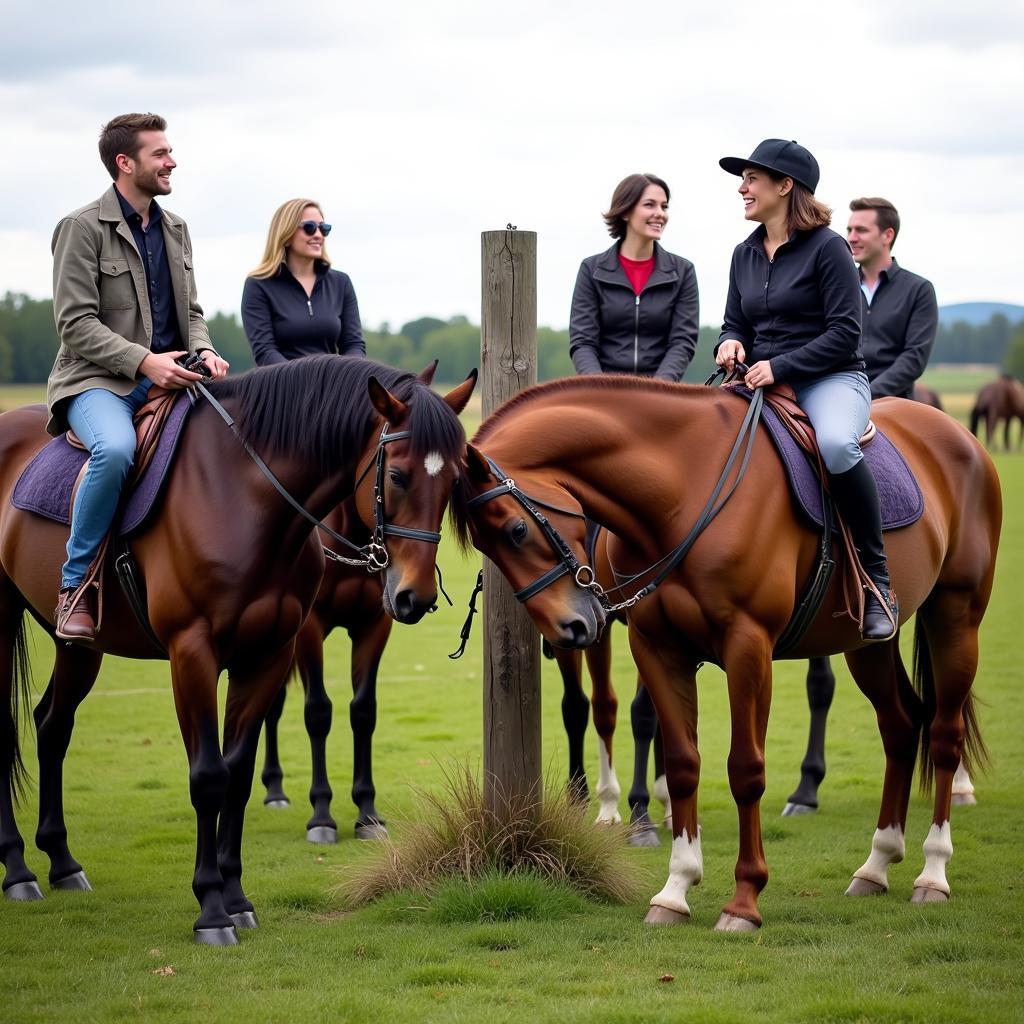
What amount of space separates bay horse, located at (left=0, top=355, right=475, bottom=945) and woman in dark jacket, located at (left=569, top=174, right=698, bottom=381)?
2549mm

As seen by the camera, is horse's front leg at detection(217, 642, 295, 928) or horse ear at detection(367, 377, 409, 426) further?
horse's front leg at detection(217, 642, 295, 928)

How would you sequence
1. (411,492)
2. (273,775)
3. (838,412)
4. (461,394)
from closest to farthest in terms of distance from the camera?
(411,492) → (461,394) → (838,412) → (273,775)

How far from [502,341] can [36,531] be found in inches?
93.5

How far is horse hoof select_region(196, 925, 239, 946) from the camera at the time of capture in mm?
5648

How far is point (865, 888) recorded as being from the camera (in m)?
6.44

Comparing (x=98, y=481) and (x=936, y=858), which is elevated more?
(x=98, y=481)

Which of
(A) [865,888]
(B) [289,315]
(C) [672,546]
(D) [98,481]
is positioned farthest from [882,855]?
(B) [289,315]

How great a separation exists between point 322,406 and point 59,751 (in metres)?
2.64

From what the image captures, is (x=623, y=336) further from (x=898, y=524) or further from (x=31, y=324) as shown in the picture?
(x=31, y=324)

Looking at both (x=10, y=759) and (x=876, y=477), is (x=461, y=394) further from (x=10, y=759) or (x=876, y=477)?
(x=10, y=759)

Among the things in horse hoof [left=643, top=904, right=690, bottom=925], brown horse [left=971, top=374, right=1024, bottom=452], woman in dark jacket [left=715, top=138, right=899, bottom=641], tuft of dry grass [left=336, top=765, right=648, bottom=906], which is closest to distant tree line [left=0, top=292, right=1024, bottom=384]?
woman in dark jacket [left=715, top=138, right=899, bottom=641]

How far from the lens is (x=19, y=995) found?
502 cm

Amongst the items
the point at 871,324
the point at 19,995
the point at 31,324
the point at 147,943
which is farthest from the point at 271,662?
the point at 31,324

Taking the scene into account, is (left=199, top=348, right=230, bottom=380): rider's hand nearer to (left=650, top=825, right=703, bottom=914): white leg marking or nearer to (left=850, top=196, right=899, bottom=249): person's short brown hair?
(left=650, top=825, right=703, bottom=914): white leg marking
